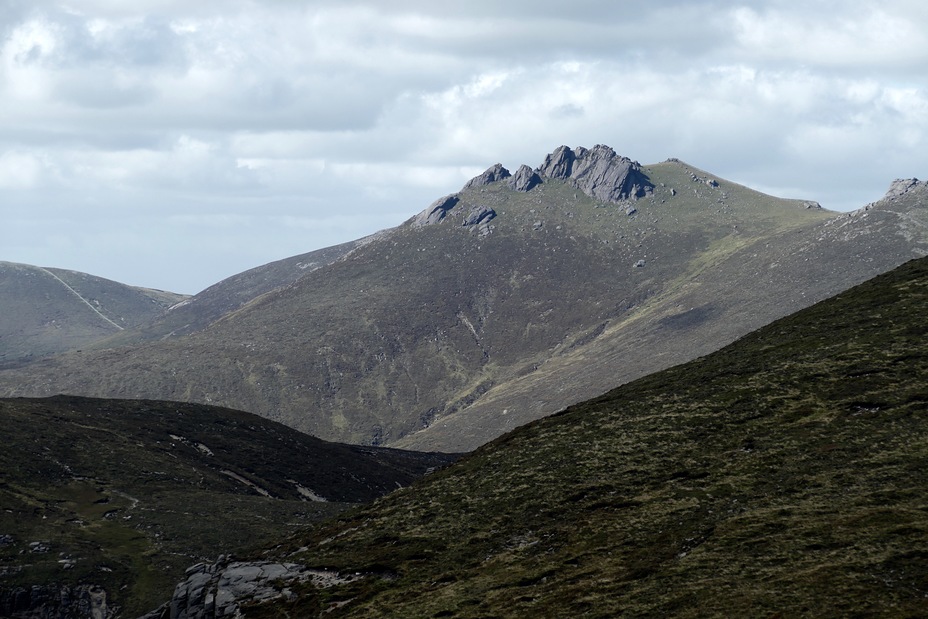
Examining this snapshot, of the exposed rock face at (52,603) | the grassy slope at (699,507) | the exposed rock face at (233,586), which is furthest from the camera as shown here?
the exposed rock face at (52,603)

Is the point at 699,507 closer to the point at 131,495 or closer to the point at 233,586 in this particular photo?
the point at 233,586

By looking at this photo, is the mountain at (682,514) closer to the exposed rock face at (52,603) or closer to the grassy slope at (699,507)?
the grassy slope at (699,507)

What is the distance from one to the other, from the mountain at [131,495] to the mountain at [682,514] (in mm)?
34800

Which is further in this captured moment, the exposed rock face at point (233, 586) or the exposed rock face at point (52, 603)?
the exposed rock face at point (52, 603)

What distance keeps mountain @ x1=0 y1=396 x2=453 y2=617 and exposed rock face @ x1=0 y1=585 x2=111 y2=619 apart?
0.11 metres

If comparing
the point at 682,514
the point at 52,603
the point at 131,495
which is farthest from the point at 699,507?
the point at 131,495

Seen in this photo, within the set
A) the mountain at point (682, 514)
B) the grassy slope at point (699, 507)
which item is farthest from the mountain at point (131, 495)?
the grassy slope at point (699, 507)

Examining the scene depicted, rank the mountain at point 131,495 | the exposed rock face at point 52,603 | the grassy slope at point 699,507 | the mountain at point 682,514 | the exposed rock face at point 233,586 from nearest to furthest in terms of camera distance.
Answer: the grassy slope at point 699,507
the mountain at point 682,514
the exposed rock face at point 233,586
the exposed rock face at point 52,603
the mountain at point 131,495

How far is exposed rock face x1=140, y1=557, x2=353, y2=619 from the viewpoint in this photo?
68.4 metres

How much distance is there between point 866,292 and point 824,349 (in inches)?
1001

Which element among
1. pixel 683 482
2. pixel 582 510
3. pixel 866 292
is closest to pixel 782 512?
pixel 683 482

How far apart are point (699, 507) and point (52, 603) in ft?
253

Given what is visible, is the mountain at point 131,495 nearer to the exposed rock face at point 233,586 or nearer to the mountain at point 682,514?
the exposed rock face at point 233,586

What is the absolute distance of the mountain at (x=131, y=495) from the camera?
355ft
